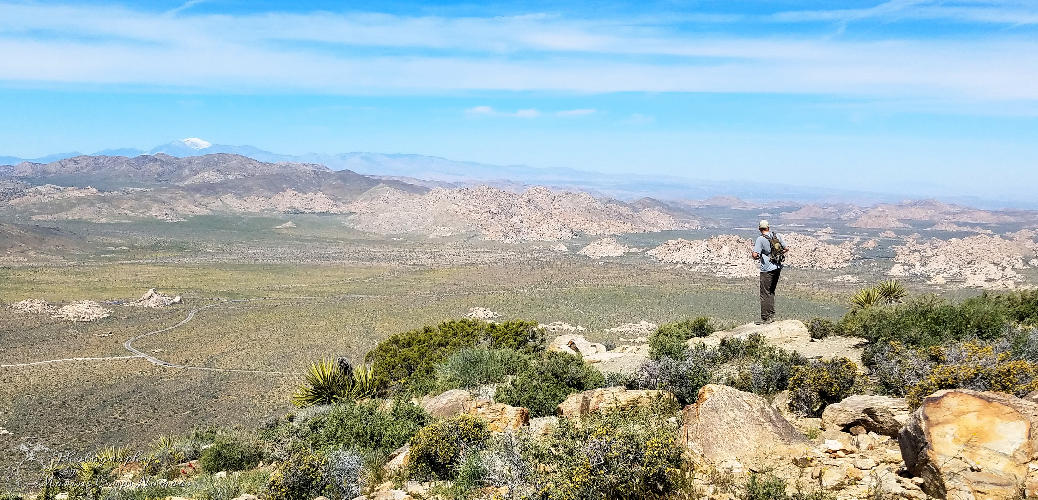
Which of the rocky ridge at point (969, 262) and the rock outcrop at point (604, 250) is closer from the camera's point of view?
the rocky ridge at point (969, 262)

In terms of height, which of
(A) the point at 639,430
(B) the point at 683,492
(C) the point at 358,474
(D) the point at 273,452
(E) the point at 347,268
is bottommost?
(E) the point at 347,268

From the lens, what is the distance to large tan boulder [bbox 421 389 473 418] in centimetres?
1046

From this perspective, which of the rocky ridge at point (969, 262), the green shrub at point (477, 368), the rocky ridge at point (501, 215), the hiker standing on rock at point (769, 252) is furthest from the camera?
the rocky ridge at point (501, 215)

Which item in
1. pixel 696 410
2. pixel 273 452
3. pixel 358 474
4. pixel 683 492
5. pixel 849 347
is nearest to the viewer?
pixel 683 492

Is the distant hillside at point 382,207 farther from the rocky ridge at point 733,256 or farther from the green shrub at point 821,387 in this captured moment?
the green shrub at point 821,387

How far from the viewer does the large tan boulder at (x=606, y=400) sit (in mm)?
8508

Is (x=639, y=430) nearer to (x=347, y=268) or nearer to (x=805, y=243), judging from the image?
(x=347, y=268)

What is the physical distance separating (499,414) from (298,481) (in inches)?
130

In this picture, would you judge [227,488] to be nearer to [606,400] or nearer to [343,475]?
[343,475]

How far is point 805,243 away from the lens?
285ft

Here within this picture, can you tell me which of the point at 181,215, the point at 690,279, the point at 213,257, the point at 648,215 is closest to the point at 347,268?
the point at 213,257

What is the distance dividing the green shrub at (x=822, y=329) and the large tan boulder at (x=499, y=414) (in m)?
8.79

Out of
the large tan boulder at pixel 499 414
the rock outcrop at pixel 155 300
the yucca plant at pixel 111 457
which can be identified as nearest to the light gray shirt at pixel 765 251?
the large tan boulder at pixel 499 414

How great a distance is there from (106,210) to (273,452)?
146237 millimetres
